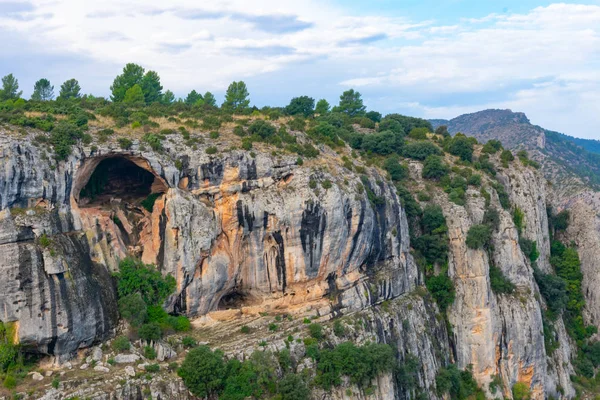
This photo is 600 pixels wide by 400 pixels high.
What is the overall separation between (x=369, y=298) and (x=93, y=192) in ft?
70.0

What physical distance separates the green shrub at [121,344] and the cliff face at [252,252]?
3.61 ft

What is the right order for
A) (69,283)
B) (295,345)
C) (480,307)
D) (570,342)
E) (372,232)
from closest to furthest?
(69,283)
(295,345)
(372,232)
(480,307)
(570,342)

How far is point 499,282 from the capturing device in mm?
47719

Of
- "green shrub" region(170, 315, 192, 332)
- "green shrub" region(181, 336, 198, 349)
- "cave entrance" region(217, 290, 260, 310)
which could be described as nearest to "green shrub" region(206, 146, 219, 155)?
"cave entrance" region(217, 290, 260, 310)

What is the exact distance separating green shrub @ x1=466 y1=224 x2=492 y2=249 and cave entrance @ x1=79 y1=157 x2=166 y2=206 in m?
25.4

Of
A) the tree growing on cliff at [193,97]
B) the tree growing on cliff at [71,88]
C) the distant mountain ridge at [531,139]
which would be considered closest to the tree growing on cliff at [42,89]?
the tree growing on cliff at [71,88]

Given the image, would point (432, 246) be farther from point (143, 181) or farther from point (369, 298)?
point (143, 181)

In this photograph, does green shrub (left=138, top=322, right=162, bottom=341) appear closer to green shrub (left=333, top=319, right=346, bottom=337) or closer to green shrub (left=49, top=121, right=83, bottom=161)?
green shrub (left=49, top=121, right=83, bottom=161)

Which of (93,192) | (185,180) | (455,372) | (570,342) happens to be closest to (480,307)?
(455,372)

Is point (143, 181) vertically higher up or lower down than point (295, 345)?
higher up

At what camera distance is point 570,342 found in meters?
55.9

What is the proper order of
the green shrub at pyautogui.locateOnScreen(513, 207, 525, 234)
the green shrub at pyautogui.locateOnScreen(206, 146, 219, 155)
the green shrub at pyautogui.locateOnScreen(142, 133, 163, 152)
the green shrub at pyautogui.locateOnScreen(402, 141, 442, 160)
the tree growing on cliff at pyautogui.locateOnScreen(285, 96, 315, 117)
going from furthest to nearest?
the tree growing on cliff at pyautogui.locateOnScreen(285, 96, 315, 117), the green shrub at pyautogui.locateOnScreen(402, 141, 442, 160), the green shrub at pyautogui.locateOnScreen(513, 207, 525, 234), the green shrub at pyautogui.locateOnScreen(206, 146, 219, 155), the green shrub at pyautogui.locateOnScreen(142, 133, 163, 152)

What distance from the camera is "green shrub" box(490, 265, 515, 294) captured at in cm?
4781

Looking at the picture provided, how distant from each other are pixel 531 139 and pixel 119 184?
10900 centimetres
